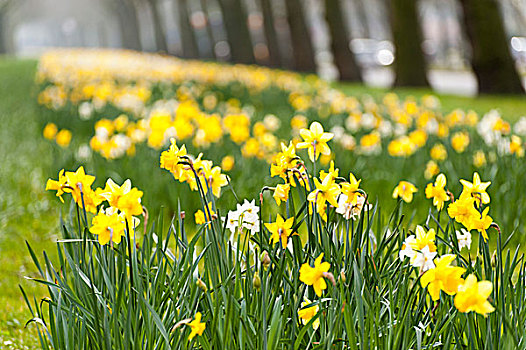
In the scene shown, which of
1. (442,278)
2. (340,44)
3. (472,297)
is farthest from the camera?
(340,44)

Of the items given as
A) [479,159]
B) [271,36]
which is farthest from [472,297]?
[271,36]

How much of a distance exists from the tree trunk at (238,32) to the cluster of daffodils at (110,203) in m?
22.3

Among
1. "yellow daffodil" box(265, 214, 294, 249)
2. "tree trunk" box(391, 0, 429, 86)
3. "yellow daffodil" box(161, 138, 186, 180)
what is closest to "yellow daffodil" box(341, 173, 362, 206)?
"yellow daffodil" box(265, 214, 294, 249)

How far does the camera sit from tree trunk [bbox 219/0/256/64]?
23859 mm

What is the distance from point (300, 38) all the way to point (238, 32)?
195 inches

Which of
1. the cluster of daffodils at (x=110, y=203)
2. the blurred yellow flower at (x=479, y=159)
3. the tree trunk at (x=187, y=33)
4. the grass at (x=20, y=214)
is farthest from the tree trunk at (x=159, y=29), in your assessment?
the cluster of daffodils at (x=110, y=203)

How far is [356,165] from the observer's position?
397 centimetres

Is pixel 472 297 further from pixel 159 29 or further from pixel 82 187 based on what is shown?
pixel 159 29

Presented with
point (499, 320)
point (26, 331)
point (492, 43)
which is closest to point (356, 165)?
point (26, 331)

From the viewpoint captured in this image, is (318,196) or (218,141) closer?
(318,196)

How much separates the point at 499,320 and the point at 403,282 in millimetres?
224

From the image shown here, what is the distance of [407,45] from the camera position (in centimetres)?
1417

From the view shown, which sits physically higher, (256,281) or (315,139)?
(315,139)

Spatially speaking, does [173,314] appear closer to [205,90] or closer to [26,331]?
[26,331]
